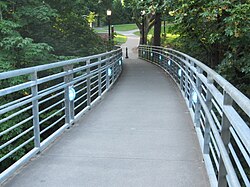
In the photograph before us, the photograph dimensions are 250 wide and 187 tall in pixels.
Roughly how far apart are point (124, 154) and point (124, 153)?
0.04m

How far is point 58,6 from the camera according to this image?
16062 millimetres

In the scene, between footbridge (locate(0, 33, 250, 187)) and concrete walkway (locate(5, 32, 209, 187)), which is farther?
concrete walkway (locate(5, 32, 209, 187))

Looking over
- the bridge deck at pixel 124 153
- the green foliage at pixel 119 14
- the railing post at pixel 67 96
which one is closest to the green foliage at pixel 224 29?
the bridge deck at pixel 124 153

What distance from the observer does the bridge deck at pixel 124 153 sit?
3947 mm

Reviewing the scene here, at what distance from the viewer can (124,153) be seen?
486 centimetres

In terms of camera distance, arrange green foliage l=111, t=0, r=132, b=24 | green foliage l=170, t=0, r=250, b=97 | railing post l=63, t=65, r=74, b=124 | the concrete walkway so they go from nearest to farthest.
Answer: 1. the concrete walkway
2. railing post l=63, t=65, r=74, b=124
3. green foliage l=170, t=0, r=250, b=97
4. green foliage l=111, t=0, r=132, b=24

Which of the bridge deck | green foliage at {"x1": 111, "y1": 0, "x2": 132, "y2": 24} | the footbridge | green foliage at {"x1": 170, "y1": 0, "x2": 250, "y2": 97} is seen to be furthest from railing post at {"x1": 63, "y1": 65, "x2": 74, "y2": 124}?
green foliage at {"x1": 111, "y1": 0, "x2": 132, "y2": 24}

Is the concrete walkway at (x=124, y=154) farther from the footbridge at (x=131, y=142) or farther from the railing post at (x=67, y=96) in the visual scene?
the railing post at (x=67, y=96)

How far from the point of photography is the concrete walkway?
3936 millimetres

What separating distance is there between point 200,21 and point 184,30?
1.68 m

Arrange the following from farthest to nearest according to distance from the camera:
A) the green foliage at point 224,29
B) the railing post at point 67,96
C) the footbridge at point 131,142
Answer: the green foliage at point 224,29 → the railing post at point 67,96 → the footbridge at point 131,142

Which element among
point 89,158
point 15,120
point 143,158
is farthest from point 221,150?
point 15,120

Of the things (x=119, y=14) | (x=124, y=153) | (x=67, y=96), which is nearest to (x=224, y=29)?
(x=67, y=96)

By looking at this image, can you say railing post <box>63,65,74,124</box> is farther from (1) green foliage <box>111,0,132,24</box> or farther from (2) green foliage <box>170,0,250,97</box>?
(1) green foliage <box>111,0,132,24</box>
